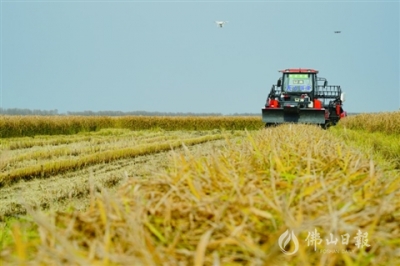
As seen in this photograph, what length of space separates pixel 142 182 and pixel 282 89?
18.6m

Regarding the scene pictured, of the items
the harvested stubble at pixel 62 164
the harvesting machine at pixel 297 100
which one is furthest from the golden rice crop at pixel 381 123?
the harvested stubble at pixel 62 164

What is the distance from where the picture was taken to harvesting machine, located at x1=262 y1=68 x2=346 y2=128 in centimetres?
1884

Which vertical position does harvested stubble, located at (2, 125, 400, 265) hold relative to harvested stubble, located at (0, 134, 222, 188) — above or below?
above

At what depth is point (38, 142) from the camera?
18547mm

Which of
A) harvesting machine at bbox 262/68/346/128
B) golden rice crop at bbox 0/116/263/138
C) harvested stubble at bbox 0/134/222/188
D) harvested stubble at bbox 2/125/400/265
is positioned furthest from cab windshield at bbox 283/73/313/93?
harvested stubble at bbox 2/125/400/265

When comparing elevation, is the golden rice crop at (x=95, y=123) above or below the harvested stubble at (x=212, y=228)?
below

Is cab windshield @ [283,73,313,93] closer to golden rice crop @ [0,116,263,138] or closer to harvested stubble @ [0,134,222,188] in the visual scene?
harvested stubble @ [0,134,222,188]

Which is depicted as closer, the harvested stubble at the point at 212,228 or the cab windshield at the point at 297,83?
the harvested stubble at the point at 212,228

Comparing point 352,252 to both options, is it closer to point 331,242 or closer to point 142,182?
point 331,242

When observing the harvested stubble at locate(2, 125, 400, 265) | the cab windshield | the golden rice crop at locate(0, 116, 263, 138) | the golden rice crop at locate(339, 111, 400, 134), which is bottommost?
the golden rice crop at locate(0, 116, 263, 138)

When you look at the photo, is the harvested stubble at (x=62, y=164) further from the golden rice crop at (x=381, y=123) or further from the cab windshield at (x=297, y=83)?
the cab windshield at (x=297, y=83)

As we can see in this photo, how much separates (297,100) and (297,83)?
0.89 m

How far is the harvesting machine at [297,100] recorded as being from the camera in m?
18.8

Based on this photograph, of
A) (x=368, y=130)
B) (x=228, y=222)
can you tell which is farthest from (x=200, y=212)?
(x=368, y=130)
